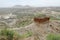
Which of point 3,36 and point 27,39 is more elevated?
point 3,36

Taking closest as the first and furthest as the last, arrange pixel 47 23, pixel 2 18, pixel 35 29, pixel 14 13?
pixel 35 29 < pixel 47 23 < pixel 2 18 < pixel 14 13

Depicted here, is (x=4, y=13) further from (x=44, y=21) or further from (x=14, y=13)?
(x=44, y=21)

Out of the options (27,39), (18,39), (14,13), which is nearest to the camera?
(18,39)

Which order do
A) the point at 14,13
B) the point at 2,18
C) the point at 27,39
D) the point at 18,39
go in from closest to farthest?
1. the point at 18,39
2. the point at 27,39
3. the point at 2,18
4. the point at 14,13

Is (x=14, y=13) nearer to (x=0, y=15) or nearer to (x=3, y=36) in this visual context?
(x=0, y=15)

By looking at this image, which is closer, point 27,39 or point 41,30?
point 27,39

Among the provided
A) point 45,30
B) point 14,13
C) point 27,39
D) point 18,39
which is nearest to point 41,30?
point 45,30

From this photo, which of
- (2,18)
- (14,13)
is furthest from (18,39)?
(14,13)

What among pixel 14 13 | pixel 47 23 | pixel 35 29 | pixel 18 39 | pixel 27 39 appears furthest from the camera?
pixel 14 13

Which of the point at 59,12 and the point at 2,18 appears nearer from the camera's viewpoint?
the point at 2,18
